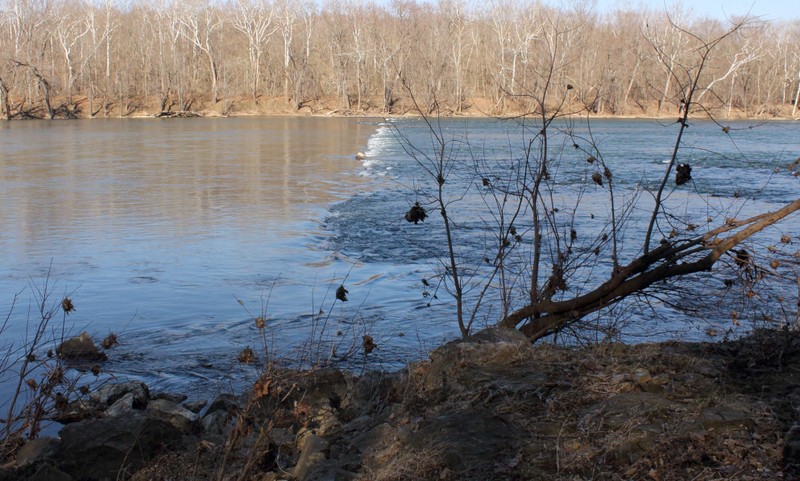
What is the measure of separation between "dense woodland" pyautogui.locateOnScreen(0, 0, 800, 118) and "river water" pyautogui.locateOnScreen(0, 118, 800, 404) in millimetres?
52087

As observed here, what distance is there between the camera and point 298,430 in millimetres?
4973

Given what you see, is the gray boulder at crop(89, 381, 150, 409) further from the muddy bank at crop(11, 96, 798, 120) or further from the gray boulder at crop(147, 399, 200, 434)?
the muddy bank at crop(11, 96, 798, 120)

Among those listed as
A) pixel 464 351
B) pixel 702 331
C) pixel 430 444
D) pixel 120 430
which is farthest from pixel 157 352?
pixel 702 331

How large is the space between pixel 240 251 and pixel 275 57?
81.3 m

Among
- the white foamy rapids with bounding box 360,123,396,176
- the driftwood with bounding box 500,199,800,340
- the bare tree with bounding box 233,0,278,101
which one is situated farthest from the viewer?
the bare tree with bounding box 233,0,278,101

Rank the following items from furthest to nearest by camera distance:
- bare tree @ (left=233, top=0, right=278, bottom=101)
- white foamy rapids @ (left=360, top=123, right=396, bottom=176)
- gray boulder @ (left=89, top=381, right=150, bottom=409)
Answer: bare tree @ (left=233, top=0, right=278, bottom=101) < white foamy rapids @ (left=360, top=123, right=396, bottom=176) < gray boulder @ (left=89, top=381, right=150, bottom=409)

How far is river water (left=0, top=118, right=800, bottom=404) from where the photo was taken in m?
7.89

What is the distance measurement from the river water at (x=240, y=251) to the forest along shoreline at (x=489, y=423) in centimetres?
→ 62

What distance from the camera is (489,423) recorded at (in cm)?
396

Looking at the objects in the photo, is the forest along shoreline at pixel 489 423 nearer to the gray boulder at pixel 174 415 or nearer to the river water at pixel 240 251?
the gray boulder at pixel 174 415

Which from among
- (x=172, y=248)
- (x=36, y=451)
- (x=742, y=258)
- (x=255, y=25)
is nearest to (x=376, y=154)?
(x=172, y=248)

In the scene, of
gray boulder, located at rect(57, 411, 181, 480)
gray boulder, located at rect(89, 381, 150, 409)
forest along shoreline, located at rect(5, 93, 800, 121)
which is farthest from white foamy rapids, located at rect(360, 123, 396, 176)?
forest along shoreline, located at rect(5, 93, 800, 121)

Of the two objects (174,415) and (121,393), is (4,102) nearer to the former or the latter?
(121,393)

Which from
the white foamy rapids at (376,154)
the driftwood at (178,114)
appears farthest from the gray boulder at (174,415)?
the driftwood at (178,114)
